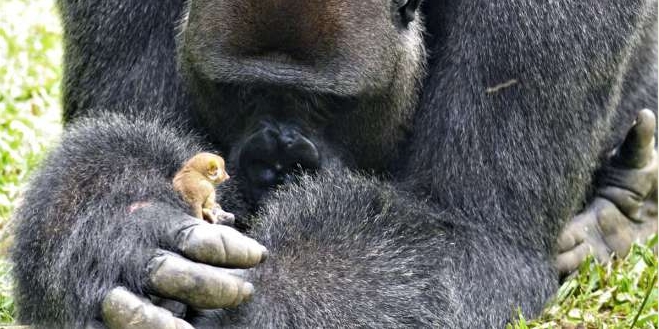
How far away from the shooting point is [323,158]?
4.08 meters

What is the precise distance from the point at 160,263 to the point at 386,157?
125 cm

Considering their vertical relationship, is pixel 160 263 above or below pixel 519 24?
below

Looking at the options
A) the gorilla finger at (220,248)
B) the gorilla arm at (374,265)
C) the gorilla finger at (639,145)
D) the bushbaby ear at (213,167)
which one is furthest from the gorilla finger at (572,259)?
the gorilla finger at (220,248)

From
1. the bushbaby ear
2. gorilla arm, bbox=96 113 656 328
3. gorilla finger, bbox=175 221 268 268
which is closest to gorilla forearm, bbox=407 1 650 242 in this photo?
gorilla arm, bbox=96 113 656 328

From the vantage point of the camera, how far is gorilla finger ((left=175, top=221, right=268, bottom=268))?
3.30 m

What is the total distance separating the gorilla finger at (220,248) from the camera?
10.8 ft

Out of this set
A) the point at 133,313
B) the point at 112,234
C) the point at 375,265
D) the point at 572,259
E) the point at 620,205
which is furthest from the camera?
the point at 620,205

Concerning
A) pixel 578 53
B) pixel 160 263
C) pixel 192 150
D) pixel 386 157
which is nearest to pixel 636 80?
pixel 578 53

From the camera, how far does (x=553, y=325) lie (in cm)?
423

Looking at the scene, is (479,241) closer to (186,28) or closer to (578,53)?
(578,53)

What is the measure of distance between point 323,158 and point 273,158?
17 cm

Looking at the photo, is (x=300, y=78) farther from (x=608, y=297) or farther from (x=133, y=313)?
(x=608, y=297)

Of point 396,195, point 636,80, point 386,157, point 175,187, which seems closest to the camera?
point 175,187

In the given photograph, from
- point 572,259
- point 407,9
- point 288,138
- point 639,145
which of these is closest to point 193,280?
point 288,138
